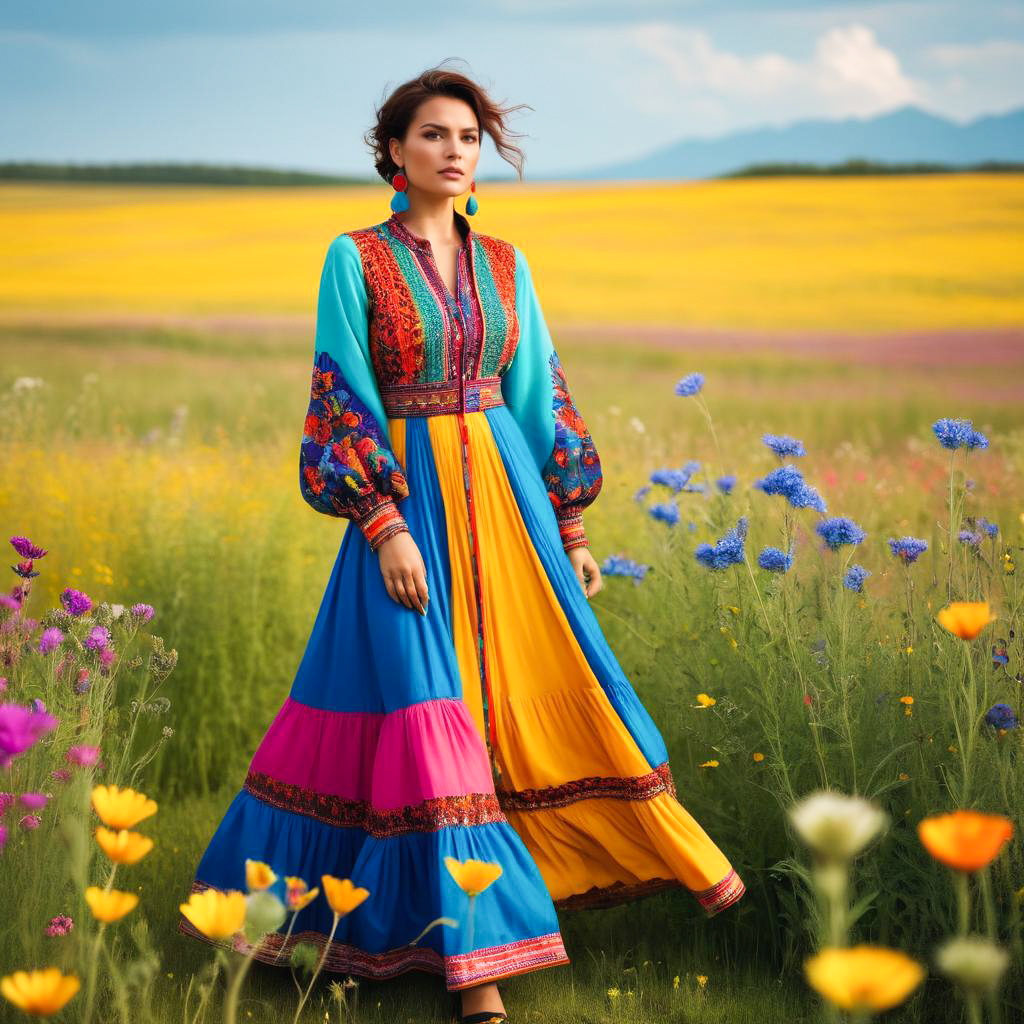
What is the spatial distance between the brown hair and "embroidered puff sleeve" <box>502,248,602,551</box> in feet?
0.84

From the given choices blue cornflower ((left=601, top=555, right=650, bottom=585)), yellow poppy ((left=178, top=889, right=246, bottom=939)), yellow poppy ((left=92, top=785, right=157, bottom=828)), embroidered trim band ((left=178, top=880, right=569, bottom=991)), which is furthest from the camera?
blue cornflower ((left=601, top=555, right=650, bottom=585))

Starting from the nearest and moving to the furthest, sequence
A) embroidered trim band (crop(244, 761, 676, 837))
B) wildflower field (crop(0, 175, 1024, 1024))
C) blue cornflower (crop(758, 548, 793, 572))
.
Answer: wildflower field (crop(0, 175, 1024, 1024))
embroidered trim band (crop(244, 761, 676, 837))
blue cornflower (crop(758, 548, 793, 572))

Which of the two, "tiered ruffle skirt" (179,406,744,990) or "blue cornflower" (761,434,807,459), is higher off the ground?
"blue cornflower" (761,434,807,459)

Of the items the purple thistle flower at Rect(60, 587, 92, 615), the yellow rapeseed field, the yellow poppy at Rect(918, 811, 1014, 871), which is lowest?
the purple thistle flower at Rect(60, 587, 92, 615)

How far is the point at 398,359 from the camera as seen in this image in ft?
7.66

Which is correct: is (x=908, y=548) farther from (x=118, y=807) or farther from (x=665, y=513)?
(x=118, y=807)

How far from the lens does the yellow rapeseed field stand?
9.68 metres

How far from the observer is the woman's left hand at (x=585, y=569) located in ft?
8.38

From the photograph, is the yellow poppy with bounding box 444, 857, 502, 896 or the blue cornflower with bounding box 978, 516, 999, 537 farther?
the blue cornflower with bounding box 978, 516, 999, 537

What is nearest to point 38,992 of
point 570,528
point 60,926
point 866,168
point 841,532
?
point 60,926

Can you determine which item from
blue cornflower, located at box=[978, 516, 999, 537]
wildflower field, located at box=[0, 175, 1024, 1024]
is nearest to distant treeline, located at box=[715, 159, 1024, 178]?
wildflower field, located at box=[0, 175, 1024, 1024]

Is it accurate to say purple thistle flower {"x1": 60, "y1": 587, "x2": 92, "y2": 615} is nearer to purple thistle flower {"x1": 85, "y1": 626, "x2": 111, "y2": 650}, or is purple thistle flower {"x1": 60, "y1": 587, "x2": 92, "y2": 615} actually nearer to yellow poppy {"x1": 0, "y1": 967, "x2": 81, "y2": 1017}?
purple thistle flower {"x1": 85, "y1": 626, "x2": 111, "y2": 650}

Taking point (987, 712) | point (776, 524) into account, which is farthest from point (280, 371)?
point (987, 712)

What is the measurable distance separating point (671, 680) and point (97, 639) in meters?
1.28
